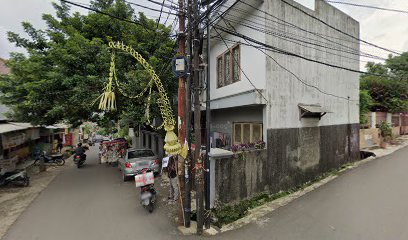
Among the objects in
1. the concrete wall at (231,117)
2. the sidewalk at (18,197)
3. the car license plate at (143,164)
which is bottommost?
the sidewalk at (18,197)

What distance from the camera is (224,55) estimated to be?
1052 centimetres

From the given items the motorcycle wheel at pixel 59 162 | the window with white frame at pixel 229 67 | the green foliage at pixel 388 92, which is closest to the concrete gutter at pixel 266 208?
the window with white frame at pixel 229 67

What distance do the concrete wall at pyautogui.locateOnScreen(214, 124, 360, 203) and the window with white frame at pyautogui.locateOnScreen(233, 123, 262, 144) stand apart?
3.79 ft

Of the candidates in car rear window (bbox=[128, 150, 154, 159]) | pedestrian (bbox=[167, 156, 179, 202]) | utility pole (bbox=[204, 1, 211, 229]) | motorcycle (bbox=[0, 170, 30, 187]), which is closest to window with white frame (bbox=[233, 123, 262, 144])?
utility pole (bbox=[204, 1, 211, 229])

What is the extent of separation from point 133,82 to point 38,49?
6158mm

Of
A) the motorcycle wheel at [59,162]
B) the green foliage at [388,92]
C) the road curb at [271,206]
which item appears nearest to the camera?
the road curb at [271,206]

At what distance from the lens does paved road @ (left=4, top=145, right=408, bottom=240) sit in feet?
17.7

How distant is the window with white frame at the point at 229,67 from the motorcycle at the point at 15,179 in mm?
10467

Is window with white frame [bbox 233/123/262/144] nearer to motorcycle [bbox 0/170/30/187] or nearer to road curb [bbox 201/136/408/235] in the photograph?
road curb [bbox 201/136/408/235]

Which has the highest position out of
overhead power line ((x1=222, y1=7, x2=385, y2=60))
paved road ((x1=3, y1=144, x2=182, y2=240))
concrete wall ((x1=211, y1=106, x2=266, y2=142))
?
overhead power line ((x1=222, y1=7, x2=385, y2=60))

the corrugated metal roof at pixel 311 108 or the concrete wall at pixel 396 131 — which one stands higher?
the corrugated metal roof at pixel 311 108

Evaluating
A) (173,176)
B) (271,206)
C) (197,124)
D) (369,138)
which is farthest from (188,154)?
(369,138)

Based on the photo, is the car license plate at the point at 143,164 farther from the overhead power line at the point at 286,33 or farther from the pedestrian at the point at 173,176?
the overhead power line at the point at 286,33

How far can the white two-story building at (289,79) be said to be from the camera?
313 inches
